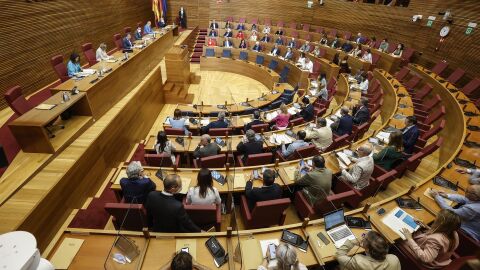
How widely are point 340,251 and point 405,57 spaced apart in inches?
378

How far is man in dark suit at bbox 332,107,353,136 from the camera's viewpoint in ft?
15.3

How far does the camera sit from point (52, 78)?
6574mm

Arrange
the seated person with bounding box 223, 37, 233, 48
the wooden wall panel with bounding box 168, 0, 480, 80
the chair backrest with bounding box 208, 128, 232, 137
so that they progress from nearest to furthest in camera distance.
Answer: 1. the chair backrest with bounding box 208, 128, 232, 137
2. the wooden wall panel with bounding box 168, 0, 480, 80
3. the seated person with bounding box 223, 37, 233, 48

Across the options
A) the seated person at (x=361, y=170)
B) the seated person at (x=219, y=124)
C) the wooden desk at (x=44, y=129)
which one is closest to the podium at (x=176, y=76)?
the seated person at (x=219, y=124)

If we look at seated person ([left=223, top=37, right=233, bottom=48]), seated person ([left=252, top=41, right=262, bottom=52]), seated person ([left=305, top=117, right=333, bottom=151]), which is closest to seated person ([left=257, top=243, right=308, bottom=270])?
seated person ([left=305, top=117, right=333, bottom=151])

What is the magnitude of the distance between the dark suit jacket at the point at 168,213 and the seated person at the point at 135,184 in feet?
1.26

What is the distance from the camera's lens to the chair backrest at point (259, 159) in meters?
3.74

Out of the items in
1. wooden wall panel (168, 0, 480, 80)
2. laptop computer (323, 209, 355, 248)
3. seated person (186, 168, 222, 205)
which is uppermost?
wooden wall panel (168, 0, 480, 80)

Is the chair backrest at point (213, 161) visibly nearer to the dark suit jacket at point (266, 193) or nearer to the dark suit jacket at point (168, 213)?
the dark suit jacket at point (266, 193)

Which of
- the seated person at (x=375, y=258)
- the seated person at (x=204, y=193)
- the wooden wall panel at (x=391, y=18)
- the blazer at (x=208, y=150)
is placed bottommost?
the blazer at (x=208, y=150)

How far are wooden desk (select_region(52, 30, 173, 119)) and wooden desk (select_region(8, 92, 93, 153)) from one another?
30cm

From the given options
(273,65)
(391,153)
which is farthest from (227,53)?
(391,153)

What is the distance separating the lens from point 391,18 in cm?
995

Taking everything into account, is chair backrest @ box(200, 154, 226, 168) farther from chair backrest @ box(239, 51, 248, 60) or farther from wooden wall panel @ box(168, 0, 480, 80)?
wooden wall panel @ box(168, 0, 480, 80)
